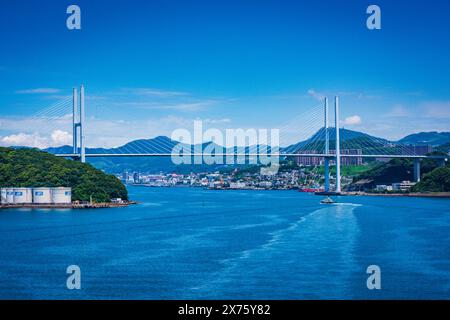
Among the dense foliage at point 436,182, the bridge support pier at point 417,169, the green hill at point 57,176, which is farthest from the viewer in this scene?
the bridge support pier at point 417,169

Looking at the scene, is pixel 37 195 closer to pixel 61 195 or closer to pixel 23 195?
pixel 23 195

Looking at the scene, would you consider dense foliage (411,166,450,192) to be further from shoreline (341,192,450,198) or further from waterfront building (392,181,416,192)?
waterfront building (392,181,416,192)

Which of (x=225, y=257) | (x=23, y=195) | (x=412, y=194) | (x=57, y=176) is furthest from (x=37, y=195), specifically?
(x=412, y=194)

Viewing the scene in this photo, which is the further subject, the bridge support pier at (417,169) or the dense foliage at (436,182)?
the bridge support pier at (417,169)

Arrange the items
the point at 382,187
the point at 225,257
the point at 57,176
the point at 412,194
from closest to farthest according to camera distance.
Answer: the point at 225,257 < the point at 57,176 < the point at 412,194 < the point at 382,187

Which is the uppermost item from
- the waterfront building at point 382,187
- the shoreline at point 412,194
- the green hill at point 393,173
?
the green hill at point 393,173

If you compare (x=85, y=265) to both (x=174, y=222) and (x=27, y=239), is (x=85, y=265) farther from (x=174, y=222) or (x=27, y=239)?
(x=174, y=222)

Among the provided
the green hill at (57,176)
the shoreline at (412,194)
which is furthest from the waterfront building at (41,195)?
the shoreline at (412,194)

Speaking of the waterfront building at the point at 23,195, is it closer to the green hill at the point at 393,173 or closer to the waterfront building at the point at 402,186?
the waterfront building at the point at 402,186
